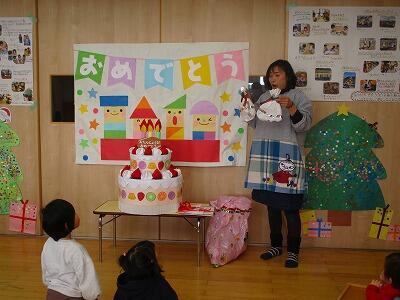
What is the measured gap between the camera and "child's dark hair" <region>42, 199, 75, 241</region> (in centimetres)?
198

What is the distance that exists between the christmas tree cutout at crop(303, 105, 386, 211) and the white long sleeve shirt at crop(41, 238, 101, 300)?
2.14 meters

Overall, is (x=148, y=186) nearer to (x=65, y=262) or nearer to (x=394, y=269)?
(x=65, y=262)

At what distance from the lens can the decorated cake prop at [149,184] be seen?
10.5 feet

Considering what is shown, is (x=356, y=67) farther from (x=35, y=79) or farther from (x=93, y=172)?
(x=35, y=79)

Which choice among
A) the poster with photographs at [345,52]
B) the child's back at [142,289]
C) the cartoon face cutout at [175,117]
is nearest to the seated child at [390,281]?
the child's back at [142,289]

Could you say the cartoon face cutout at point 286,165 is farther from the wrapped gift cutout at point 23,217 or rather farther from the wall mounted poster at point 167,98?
the wrapped gift cutout at point 23,217

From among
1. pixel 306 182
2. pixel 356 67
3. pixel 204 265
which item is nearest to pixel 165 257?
pixel 204 265

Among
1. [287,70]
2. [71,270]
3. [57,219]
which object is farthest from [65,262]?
[287,70]

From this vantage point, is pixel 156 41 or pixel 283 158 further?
pixel 156 41

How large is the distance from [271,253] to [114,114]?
171 cm

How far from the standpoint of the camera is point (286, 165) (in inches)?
130

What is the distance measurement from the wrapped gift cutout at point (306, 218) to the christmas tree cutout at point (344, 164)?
119 millimetres

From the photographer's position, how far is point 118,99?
374 cm

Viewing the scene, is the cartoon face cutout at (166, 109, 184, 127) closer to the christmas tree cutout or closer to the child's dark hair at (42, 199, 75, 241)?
the christmas tree cutout
